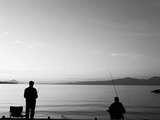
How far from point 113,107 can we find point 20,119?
5.93m

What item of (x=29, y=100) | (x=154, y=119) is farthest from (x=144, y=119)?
(x=29, y=100)

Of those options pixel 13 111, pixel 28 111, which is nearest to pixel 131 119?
pixel 13 111

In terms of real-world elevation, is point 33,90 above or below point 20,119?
above

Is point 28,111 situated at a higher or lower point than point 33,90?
lower

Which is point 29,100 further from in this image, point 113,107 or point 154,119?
point 154,119

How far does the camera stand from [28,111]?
40.0 ft

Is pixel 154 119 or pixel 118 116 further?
pixel 154 119

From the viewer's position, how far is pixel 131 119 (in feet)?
125

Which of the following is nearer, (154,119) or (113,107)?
(113,107)

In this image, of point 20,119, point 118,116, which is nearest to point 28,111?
point 20,119

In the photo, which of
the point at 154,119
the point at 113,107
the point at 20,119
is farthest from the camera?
the point at 154,119

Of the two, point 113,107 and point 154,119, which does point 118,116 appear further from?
point 154,119

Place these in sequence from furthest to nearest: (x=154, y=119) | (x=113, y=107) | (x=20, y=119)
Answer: (x=154, y=119), (x=20, y=119), (x=113, y=107)

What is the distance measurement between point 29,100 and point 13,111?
151 inches
